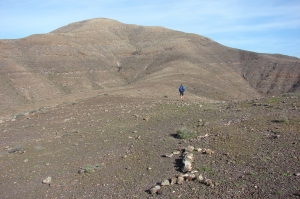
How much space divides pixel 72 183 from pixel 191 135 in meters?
4.60

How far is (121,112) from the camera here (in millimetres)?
17359

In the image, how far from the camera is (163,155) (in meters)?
9.66

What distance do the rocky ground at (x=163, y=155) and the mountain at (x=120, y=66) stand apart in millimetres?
24489

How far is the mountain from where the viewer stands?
46.8 meters

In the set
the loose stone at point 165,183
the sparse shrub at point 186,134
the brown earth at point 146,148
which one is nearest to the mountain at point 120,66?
the brown earth at point 146,148

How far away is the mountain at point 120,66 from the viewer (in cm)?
4678

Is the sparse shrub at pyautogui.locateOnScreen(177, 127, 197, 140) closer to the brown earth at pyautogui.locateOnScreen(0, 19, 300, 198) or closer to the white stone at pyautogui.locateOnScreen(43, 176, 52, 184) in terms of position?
the brown earth at pyautogui.locateOnScreen(0, 19, 300, 198)

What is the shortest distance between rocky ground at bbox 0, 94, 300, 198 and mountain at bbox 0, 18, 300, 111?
80.3ft

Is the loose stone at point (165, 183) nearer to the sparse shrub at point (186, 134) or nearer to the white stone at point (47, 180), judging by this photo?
the sparse shrub at point (186, 134)

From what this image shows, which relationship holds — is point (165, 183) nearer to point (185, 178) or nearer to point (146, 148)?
point (185, 178)

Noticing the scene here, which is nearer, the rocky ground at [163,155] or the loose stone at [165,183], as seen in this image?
the rocky ground at [163,155]

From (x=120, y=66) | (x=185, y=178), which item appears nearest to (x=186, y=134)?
(x=185, y=178)

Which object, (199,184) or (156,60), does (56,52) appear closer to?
(156,60)

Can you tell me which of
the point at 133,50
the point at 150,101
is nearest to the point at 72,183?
the point at 150,101
